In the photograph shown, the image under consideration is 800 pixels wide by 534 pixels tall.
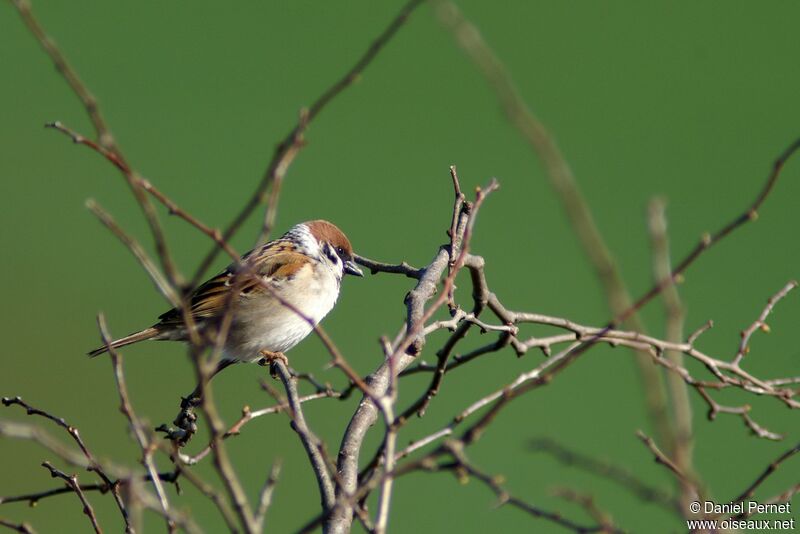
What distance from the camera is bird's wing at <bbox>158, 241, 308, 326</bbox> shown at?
14.7 feet

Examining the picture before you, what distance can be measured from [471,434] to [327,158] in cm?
727

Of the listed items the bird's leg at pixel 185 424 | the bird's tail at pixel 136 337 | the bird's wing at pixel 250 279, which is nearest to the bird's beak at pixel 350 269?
the bird's wing at pixel 250 279

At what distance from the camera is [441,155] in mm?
8609

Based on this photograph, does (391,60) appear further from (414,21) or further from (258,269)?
(258,269)

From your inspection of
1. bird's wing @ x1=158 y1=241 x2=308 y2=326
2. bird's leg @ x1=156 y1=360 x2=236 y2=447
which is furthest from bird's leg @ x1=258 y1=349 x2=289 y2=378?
bird's leg @ x1=156 y1=360 x2=236 y2=447

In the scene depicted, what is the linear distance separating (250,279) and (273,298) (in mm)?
132

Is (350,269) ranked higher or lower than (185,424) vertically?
higher

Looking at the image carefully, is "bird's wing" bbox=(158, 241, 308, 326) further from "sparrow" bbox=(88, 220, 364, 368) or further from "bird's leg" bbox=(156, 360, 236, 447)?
"bird's leg" bbox=(156, 360, 236, 447)

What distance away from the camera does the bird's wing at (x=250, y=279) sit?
176 inches

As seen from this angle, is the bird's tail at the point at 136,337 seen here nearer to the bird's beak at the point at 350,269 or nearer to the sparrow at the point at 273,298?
the sparrow at the point at 273,298

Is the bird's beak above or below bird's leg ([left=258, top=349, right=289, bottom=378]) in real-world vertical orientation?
above

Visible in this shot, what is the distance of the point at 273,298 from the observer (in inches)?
174

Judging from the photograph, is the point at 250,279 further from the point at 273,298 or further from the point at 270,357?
the point at 270,357

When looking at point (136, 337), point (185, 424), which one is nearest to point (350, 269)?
point (136, 337)
